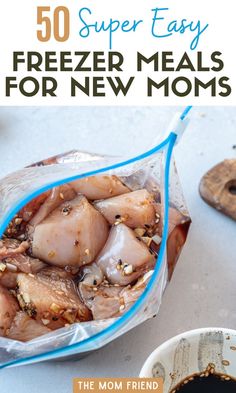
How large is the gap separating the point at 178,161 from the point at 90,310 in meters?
0.52

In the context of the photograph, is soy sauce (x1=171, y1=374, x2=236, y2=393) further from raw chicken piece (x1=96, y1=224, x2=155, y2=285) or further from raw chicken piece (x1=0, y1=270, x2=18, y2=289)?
raw chicken piece (x1=0, y1=270, x2=18, y2=289)

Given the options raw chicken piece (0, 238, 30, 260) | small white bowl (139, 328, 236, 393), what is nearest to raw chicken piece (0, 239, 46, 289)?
raw chicken piece (0, 238, 30, 260)

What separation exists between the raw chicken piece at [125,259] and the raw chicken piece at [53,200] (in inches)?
4.1

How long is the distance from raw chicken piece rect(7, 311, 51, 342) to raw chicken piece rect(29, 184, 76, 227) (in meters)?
0.16

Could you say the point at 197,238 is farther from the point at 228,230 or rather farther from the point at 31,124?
the point at 31,124

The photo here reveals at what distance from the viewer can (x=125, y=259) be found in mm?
1072

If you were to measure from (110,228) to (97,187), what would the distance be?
0.07 meters

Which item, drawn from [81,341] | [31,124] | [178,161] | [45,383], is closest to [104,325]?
[81,341]

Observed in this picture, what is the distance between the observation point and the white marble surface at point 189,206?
3.76 feet

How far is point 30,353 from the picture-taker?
98cm

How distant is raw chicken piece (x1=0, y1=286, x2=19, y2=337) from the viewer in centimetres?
100

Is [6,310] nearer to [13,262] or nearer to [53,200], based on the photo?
[13,262]

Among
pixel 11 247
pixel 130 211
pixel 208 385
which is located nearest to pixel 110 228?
pixel 130 211

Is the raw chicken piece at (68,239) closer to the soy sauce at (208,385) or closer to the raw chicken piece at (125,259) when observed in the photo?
the raw chicken piece at (125,259)
